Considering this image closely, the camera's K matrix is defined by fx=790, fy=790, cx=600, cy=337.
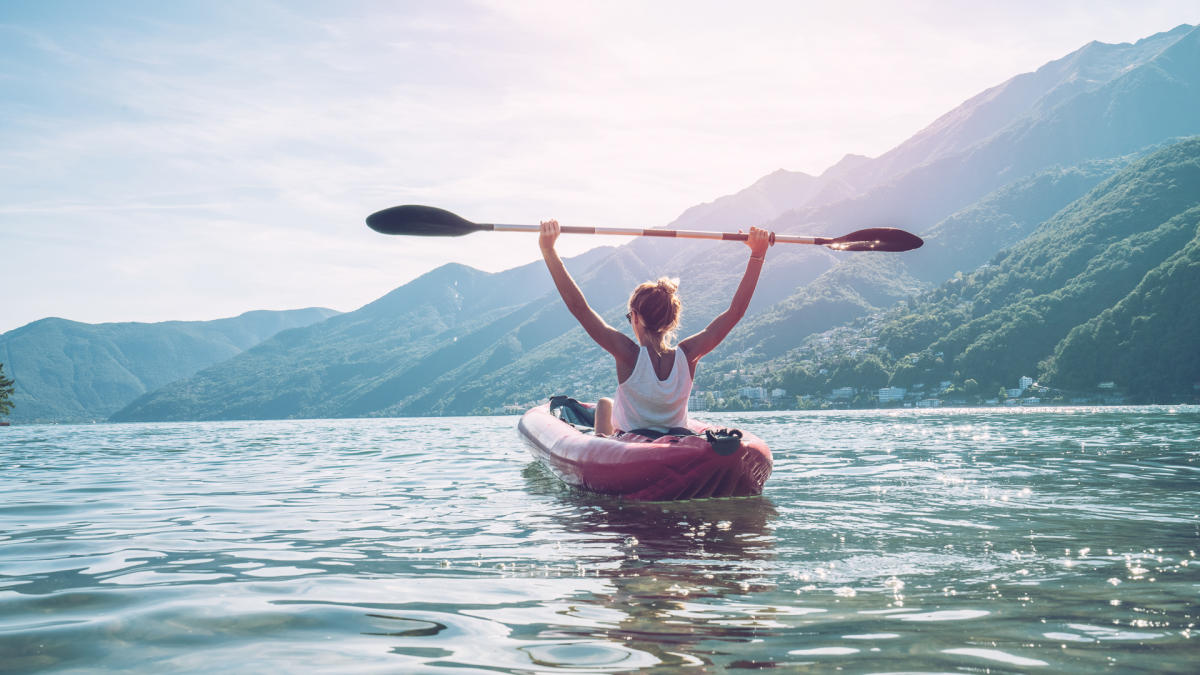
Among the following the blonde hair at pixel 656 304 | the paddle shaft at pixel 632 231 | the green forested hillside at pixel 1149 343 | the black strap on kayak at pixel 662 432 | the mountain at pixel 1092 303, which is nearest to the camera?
the blonde hair at pixel 656 304

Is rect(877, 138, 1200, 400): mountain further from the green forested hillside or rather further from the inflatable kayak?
the inflatable kayak

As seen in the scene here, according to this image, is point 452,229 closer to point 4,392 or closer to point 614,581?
point 614,581

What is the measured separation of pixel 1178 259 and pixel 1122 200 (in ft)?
144

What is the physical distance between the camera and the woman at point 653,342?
7.07 meters

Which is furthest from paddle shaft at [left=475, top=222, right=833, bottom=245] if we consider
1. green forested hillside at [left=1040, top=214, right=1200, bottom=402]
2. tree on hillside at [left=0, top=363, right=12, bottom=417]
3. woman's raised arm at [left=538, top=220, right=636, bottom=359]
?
tree on hillside at [left=0, top=363, right=12, bottom=417]

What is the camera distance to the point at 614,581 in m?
4.33

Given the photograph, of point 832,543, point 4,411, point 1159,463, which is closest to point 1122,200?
point 1159,463

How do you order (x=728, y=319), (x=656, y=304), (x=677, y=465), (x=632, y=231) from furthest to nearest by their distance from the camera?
(x=632, y=231), (x=728, y=319), (x=656, y=304), (x=677, y=465)

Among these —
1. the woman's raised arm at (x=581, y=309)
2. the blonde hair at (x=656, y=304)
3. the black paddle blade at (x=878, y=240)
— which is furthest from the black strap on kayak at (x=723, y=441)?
the black paddle blade at (x=878, y=240)

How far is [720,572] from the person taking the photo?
Result: 4.51 meters

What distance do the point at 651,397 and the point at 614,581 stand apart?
332 cm

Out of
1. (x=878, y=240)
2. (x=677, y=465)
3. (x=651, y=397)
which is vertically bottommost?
(x=677, y=465)

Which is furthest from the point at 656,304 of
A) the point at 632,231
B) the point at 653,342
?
the point at 632,231

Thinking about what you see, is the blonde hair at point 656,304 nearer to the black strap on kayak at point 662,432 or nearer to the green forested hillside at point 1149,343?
the black strap on kayak at point 662,432
